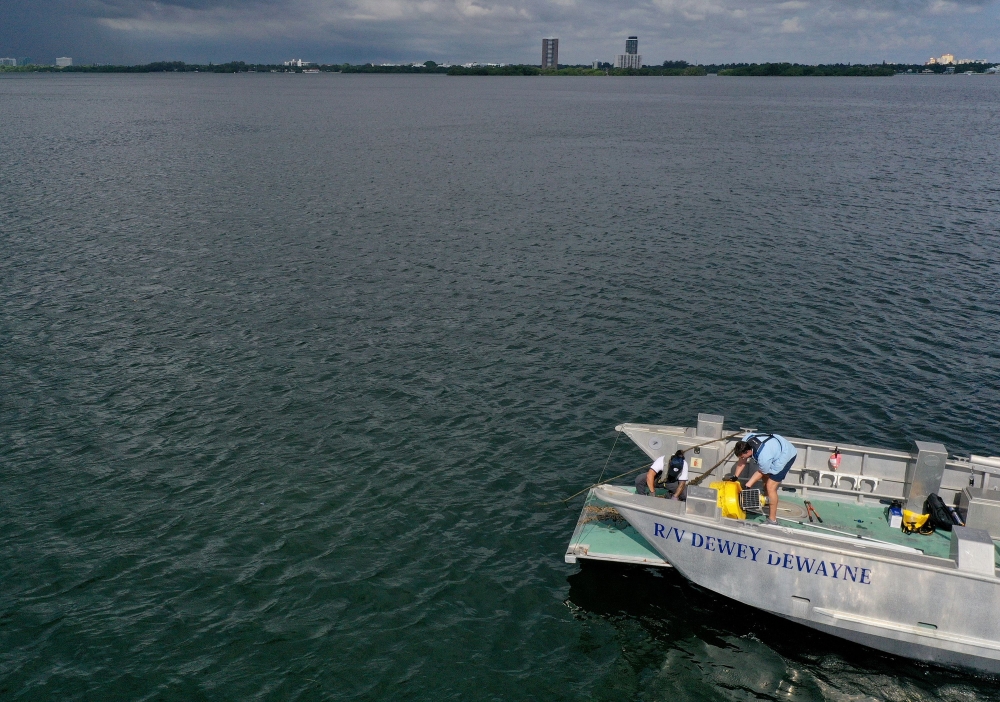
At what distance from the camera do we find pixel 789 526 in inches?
689

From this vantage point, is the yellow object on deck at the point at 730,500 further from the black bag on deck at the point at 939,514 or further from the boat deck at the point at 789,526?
the black bag on deck at the point at 939,514

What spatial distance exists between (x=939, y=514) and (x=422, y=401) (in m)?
15.8

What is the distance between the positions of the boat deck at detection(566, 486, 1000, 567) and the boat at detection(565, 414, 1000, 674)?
34 millimetres

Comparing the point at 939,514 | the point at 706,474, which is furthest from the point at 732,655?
the point at 939,514

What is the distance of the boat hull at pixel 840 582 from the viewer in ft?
49.2

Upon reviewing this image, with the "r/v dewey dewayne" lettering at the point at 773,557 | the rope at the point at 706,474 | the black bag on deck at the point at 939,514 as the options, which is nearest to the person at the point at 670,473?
the rope at the point at 706,474

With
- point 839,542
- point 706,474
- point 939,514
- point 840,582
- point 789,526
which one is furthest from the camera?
point 706,474

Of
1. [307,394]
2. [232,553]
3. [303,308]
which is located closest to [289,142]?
[303,308]

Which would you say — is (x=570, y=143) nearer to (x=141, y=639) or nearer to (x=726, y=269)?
(x=726, y=269)

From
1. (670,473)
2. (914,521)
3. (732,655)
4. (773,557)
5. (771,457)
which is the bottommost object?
(732,655)

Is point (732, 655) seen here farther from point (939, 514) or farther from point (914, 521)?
point (939, 514)

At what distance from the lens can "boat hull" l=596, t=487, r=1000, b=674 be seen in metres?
15.0

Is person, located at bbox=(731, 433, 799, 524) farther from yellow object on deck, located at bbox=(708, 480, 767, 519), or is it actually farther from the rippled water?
the rippled water

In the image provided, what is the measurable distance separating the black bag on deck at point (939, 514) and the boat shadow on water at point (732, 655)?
10.6 ft
